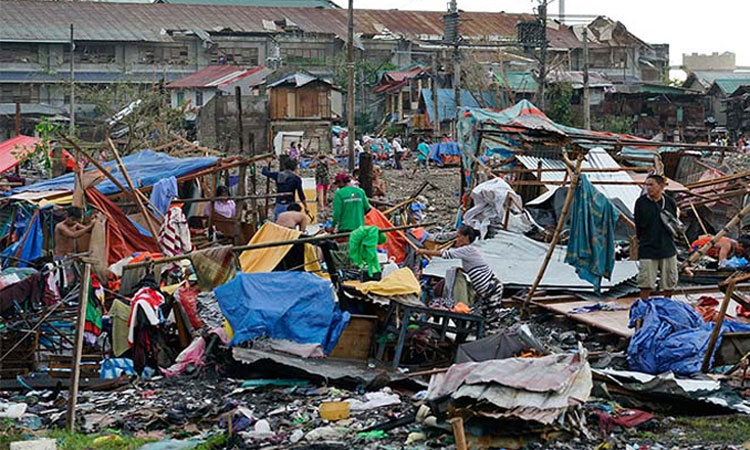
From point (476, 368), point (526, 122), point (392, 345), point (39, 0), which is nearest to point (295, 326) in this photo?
point (392, 345)

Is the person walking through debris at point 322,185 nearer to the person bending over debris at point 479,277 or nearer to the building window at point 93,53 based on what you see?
the person bending over debris at point 479,277

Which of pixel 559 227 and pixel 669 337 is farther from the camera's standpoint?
pixel 559 227

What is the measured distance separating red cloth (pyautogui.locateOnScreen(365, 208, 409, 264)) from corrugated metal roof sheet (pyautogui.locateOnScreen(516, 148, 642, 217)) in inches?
128

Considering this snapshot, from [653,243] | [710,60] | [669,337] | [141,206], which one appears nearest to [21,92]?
[141,206]

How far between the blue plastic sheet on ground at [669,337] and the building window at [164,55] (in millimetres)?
45953

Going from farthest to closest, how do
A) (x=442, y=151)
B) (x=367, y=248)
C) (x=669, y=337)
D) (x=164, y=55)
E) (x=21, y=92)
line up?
1. (x=164, y=55)
2. (x=21, y=92)
3. (x=442, y=151)
4. (x=367, y=248)
5. (x=669, y=337)

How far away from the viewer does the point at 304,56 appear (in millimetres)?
54781

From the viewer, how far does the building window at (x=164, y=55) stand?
5188 cm

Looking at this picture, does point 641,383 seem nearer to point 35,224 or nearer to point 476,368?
point 476,368

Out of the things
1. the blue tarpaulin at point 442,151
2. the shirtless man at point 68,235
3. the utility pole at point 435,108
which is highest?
the utility pole at point 435,108

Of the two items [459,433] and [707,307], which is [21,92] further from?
[459,433]

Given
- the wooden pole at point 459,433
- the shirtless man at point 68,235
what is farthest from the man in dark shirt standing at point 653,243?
the shirtless man at point 68,235

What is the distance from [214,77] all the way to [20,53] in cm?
969

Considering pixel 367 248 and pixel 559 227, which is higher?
pixel 559 227
